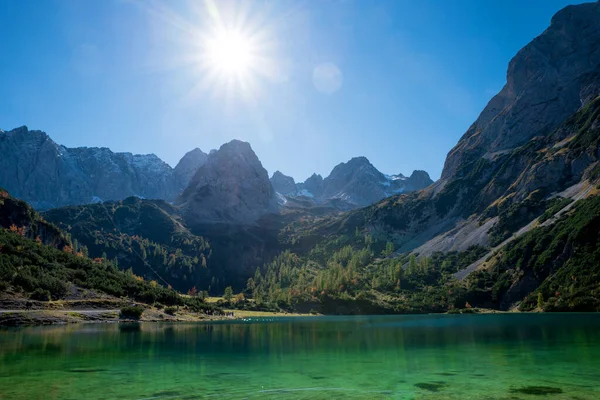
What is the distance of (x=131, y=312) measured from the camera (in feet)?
370

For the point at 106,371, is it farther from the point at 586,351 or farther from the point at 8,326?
the point at 8,326

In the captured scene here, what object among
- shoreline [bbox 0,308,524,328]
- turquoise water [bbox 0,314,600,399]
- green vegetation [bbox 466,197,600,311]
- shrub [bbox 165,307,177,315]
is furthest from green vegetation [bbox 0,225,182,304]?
green vegetation [bbox 466,197,600,311]

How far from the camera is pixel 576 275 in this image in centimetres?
15175

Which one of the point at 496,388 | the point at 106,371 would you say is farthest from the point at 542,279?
the point at 106,371

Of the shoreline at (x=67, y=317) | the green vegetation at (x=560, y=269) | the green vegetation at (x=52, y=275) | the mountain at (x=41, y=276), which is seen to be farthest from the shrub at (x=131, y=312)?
the green vegetation at (x=560, y=269)

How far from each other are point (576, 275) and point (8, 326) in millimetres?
181132

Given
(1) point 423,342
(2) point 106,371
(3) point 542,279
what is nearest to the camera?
(2) point 106,371

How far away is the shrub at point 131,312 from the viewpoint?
111812mm

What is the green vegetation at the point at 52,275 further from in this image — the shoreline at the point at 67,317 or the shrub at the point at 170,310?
the shoreline at the point at 67,317

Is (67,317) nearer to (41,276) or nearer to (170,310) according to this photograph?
(41,276)

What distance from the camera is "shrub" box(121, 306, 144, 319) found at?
111812mm

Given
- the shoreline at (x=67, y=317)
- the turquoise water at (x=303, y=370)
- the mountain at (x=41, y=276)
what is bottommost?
the turquoise water at (x=303, y=370)

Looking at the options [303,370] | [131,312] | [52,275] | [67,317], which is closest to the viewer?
[303,370]

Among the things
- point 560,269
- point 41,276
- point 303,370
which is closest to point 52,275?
point 41,276
